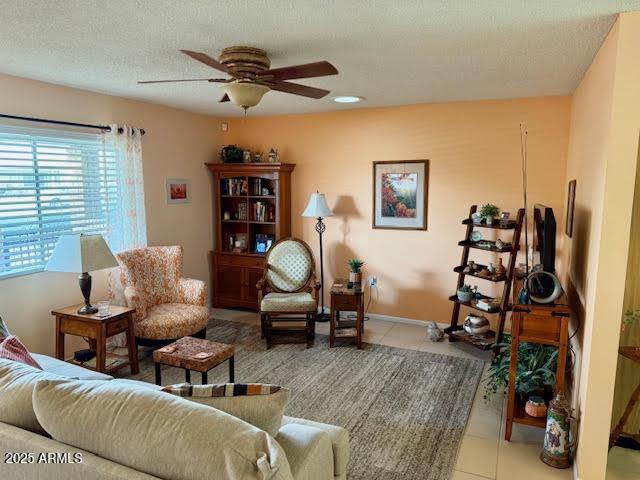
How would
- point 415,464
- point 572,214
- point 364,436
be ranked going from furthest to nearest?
point 572,214, point 364,436, point 415,464

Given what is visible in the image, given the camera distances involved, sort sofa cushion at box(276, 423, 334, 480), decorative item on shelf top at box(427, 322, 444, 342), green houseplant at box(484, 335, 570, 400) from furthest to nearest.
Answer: decorative item on shelf top at box(427, 322, 444, 342) → green houseplant at box(484, 335, 570, 400) → sofa cushion at box(276, 423, 334, 480)

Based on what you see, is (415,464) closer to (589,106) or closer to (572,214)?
(572,214)

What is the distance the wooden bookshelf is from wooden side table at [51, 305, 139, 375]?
1.84 metres

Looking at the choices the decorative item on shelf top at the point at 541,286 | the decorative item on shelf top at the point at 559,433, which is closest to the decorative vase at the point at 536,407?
the decorative item on shelf top at the point at 559,433

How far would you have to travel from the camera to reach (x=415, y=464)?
2471mm

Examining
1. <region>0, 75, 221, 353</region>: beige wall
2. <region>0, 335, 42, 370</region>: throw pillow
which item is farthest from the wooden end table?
<region>0, 75, 221, 353</region>: beige wall

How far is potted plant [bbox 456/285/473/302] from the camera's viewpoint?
407 centimetres

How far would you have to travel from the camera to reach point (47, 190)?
3.59 metres

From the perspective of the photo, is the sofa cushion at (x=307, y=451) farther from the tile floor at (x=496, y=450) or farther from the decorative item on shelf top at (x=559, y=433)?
the decorative item on shelf top at (x=559, y=433)

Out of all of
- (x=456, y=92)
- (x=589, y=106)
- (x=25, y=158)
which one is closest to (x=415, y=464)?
(x=589, y=106)

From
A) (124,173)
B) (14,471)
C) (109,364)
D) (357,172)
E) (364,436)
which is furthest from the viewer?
(357,172)

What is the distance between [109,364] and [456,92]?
3736 millimetres

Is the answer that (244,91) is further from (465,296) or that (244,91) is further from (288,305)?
(465,296)

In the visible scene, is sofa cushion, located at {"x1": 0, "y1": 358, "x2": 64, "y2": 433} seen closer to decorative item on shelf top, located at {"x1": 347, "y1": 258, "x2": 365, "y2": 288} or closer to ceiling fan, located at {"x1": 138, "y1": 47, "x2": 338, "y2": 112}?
ceiling fan, located at {"x1": 138, "y1": 47, "x2": 338, "y2": 112}
